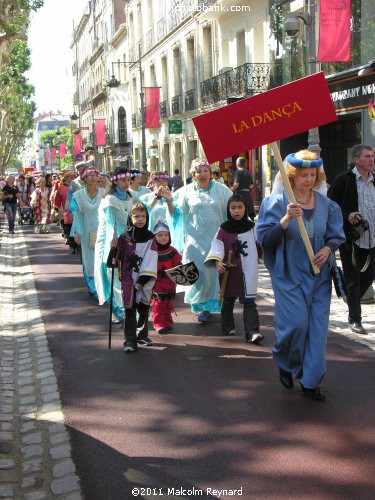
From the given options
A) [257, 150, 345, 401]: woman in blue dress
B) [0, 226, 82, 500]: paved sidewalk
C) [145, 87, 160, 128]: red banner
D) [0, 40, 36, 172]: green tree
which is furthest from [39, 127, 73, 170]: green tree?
[257, 150, 345, 401]: woman in blue dress

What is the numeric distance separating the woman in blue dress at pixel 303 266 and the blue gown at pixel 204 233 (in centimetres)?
288

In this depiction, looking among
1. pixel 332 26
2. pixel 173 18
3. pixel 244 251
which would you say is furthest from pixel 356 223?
pixel 173 18

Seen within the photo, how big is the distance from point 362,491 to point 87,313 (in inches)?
225

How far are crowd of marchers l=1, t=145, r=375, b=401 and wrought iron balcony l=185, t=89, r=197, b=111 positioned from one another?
2117 centimetres

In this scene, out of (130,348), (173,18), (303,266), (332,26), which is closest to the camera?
(303,266)

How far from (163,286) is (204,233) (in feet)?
2.71

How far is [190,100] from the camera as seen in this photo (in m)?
30.8

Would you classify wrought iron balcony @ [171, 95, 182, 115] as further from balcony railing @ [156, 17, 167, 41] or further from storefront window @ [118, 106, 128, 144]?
storefront window @ [118, 106, 128, 144]

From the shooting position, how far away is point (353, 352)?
21.1ft

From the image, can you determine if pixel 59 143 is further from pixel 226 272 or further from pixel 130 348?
pixel 130 348

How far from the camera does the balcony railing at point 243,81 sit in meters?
22.9

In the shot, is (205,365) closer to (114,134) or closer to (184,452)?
(184,452)

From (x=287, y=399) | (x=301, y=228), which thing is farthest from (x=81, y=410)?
(x=301, y=228)

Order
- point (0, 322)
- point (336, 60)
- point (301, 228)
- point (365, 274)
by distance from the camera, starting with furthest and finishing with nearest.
Result: 1. point (336, 60)
2. point (0, 322)
3. point (365, 274)
4. point (301, 228)
